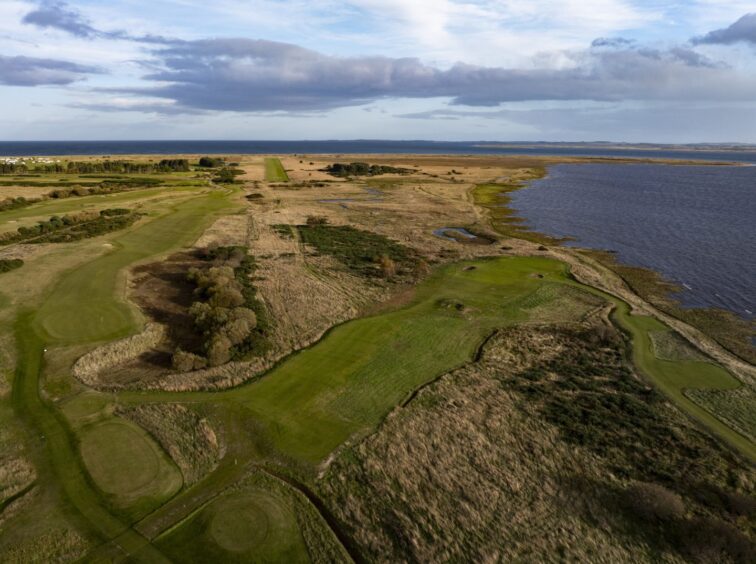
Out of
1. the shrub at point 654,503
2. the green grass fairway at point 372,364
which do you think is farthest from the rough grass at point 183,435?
the shrub at point 654,503

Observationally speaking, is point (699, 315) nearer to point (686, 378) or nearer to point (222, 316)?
point (686, 378)

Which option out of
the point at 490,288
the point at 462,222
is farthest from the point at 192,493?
the point at 462,222

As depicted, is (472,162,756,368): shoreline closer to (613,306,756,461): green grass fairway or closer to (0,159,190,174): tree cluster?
(613,306,756,461): green grass fairway

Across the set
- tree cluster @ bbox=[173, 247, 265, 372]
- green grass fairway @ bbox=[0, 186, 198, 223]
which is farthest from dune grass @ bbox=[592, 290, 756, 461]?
green grass fairway @ bbox=[0, 186, 198, 223]

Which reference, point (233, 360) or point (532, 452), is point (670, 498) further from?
point (233, 360)

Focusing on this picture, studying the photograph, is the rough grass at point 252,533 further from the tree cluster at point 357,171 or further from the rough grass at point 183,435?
the tree cluster at point 357,171

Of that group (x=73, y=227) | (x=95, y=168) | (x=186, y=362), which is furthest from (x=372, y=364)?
(x=95, y=168)

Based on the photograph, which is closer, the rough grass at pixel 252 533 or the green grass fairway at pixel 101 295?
the rough grass at pixel 252 533
